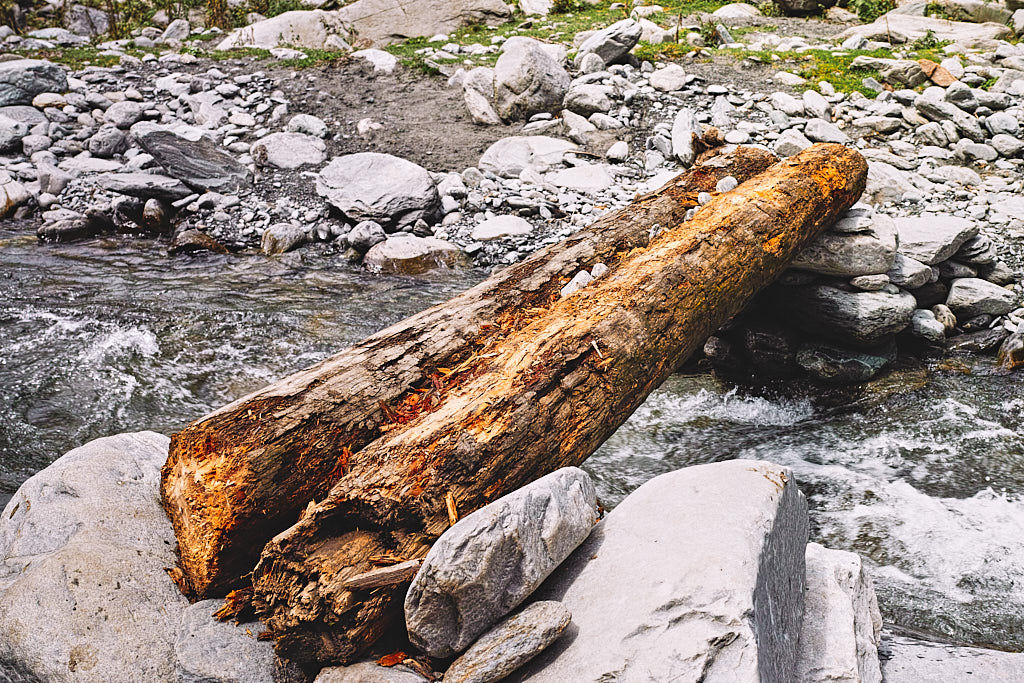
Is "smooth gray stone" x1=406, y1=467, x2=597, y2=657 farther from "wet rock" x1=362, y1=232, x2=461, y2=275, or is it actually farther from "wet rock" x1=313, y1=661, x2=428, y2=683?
"wet rock" x1=362, y1=232, x2=461, y2=275

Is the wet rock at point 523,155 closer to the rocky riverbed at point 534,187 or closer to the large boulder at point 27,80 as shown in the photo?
the rocky riverbed at point 534,187

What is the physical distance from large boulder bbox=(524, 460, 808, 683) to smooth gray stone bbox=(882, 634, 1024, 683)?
74 centimetres

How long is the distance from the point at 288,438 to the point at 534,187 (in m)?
7.20

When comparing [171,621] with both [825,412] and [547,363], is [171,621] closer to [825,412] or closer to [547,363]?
[547,363]

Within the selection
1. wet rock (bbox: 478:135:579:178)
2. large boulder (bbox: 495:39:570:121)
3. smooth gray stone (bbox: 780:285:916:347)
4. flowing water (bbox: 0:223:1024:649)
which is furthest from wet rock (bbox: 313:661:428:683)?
large boulder (bbox: 495:39:570:121)

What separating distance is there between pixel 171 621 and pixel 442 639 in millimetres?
1204

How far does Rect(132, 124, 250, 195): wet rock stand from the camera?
10.0m

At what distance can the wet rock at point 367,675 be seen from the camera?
8.05 ft

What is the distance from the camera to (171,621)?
286cm

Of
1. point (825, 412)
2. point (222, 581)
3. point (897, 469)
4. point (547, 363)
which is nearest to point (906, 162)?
point (825, 412)

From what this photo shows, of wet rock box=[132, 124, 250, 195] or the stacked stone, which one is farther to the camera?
wet rock box=[132, 124, 250, 195]

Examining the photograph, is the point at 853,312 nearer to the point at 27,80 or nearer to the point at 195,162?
the point at 195,162

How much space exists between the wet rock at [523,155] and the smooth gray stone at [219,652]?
8064 millimetres

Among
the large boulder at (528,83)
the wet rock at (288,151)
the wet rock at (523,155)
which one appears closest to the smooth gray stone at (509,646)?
the wet rock at (523,155)
